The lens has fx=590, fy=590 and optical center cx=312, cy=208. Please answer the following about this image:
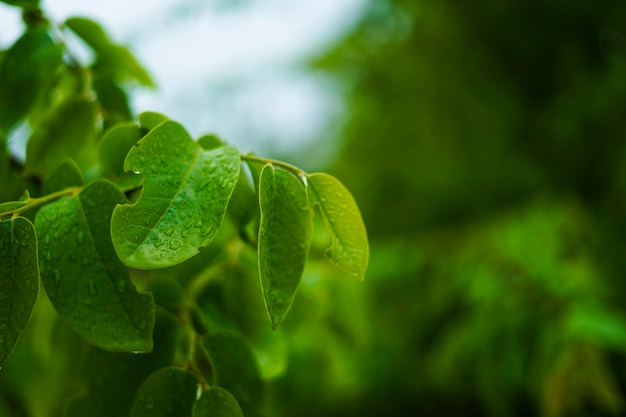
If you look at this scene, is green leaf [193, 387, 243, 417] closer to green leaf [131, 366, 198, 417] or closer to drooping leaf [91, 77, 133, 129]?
green leaf [131, 366, 198, 417]

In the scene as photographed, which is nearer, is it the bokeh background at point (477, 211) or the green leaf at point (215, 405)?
the green leaf at point (215, 405)

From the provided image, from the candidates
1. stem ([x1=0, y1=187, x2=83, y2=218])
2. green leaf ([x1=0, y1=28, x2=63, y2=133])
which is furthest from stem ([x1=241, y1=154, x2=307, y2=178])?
green leaf ([x1=0, y1=28, x2=63, y2=133])

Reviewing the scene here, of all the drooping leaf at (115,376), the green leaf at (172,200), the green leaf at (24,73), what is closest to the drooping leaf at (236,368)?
the drooping leaf at (115,376)

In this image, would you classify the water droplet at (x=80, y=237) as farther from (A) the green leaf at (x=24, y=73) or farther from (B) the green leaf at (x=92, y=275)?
(A) the green leaf at (x=24, y=73)

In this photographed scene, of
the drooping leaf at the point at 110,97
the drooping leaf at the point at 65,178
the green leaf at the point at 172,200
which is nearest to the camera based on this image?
the green leaf at the point at 172,200

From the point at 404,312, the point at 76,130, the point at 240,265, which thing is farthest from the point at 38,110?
the point at 404,312

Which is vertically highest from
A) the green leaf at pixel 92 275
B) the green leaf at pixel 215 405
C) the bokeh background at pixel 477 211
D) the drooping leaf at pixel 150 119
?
the drooping leaf at pixel 150 119
